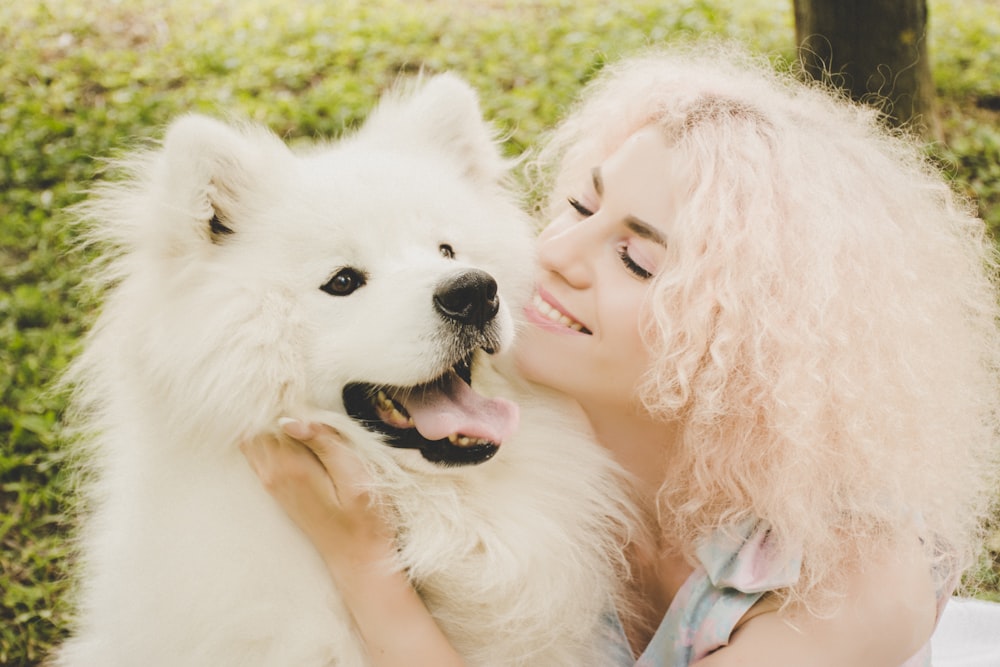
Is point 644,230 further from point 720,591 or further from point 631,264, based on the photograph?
point 720,591

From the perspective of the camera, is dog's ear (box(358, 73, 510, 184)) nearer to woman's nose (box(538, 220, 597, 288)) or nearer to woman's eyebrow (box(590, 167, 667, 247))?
woman's nose (box(538, 220, 597, 288))

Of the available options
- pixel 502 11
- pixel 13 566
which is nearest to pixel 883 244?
pixel 13 566

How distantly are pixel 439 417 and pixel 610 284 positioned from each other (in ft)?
1.80

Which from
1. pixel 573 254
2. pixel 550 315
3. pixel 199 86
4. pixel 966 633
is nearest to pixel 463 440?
pixel 550 315

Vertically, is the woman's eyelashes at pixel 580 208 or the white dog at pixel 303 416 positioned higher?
the woman's eyelashes at pixel 580 208

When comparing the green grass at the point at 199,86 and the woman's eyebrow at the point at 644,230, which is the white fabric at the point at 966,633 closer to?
the green grass at the point at 199,86

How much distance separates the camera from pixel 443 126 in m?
2.48

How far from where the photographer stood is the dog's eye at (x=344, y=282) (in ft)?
6.67

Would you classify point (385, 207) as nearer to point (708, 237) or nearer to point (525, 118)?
point (708, 237)

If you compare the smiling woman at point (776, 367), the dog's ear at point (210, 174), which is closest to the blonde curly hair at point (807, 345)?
the smiling woman at point (776, 367)

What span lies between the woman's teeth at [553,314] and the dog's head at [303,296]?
148mm

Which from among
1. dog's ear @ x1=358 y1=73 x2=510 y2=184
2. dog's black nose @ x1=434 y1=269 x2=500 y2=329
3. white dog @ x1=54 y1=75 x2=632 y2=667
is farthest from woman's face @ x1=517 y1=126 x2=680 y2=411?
dog's ear @ x1=358 y1=73 x2=510 y2=184

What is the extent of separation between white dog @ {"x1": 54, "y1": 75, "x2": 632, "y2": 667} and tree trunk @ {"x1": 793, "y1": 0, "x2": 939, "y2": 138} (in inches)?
112

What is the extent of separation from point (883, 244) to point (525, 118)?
3607 millimetres
